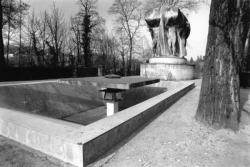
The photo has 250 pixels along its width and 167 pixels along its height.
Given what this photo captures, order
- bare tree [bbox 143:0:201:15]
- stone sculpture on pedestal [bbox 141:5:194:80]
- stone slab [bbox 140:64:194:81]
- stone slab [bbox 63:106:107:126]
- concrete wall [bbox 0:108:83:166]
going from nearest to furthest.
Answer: concrete wall [bbox 0:108:83:166] → stone slab [bbox 63:106:107:126] → stone slab [bbox 140:64:194:81] → stone sculpture on pedestal [bbox 141:5:194:80] → bare tree [bbox 143:0:201:15]

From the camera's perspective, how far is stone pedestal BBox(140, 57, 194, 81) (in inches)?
406

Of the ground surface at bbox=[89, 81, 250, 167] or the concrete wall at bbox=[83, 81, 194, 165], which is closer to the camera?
the concrete wall at bbox=[83, 81, 194, 165]

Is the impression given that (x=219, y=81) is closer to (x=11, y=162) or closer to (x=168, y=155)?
(x=168, y=155)

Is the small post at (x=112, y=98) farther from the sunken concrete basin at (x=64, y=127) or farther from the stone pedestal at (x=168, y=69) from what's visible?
the stone pedestal at (x=168, y=69)

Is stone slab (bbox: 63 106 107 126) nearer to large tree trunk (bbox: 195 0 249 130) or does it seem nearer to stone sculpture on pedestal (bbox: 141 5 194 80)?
large tree trunk (bbox: 195 0 249 130)

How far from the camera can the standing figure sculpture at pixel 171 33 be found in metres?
10.7

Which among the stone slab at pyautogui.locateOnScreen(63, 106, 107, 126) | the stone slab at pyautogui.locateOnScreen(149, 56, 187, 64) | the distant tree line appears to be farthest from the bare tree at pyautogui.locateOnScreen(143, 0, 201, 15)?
the stone slab at pyautogui.locateOnScreen(63, 106, 107, 126)

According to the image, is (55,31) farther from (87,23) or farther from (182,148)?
(182,148)

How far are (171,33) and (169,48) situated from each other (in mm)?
1003

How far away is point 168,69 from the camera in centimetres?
1030

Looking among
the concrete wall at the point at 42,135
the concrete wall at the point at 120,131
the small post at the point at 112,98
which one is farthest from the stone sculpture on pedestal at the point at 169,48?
the concrete wall at the point at 42,135

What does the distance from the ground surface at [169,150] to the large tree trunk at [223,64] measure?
0.32 meters

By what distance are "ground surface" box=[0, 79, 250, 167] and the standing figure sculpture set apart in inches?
340

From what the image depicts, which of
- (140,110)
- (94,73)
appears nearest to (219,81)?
(140,110)
